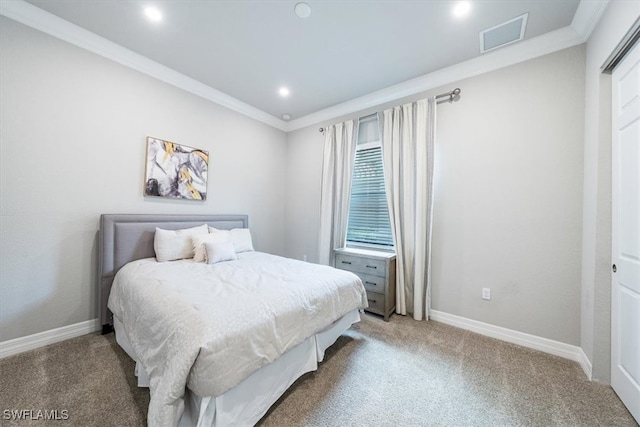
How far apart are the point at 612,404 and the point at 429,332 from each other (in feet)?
3.91

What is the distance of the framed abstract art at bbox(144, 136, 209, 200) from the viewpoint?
2.68 m

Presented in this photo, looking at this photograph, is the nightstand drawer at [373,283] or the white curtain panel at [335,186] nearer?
the nightstand drawer at [373,283]

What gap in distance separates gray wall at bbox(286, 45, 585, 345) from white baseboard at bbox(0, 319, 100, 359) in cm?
362

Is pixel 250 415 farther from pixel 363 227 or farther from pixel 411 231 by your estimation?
pixel 363 227

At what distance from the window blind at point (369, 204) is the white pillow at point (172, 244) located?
6.97 ft

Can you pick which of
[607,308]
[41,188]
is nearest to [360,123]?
[607,308]

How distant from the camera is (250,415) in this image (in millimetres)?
1310

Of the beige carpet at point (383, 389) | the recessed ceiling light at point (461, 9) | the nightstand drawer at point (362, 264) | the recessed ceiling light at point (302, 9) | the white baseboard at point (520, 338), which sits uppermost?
the recessed ceiling light at point (461, 9)

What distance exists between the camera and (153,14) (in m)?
2.01

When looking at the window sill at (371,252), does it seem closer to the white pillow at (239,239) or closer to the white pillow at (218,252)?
the white pillow at (239,239)

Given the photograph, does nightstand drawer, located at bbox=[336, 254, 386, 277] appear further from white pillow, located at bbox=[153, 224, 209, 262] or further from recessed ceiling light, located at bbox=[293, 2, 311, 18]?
recessed ceiling light, located at bbox=[293, 2, 311, 18]

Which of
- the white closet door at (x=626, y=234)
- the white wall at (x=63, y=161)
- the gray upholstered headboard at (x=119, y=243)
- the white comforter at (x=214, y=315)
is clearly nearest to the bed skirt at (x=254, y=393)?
the white comforter at (x=214, y=315)

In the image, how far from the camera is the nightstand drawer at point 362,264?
2789 millimetres

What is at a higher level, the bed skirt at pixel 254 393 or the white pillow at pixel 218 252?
the white pillow at pixel 218 252
